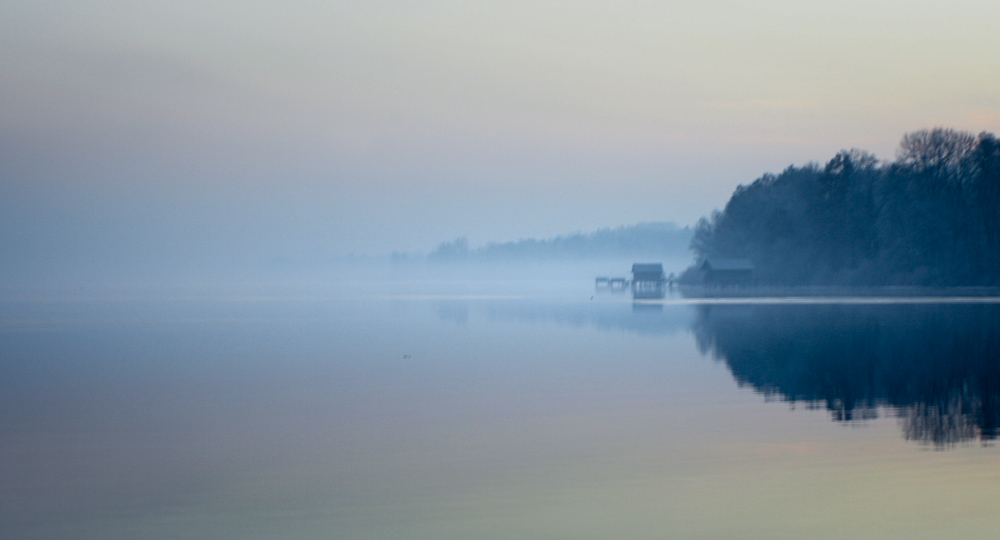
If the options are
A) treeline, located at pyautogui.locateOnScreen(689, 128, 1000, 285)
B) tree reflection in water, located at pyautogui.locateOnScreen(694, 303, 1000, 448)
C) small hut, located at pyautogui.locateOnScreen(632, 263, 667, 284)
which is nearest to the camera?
tree reflection in water, located at pyautogui.locateOnScreen(694, 303, 1000, 448)

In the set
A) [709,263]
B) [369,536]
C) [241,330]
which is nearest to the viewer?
[369,536]

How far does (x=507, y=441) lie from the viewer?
15.7m

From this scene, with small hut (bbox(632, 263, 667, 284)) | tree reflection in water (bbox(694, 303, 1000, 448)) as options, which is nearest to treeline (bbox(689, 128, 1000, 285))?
small hut (bbox(632, 263, 667, 284))

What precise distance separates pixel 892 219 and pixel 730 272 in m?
18.1

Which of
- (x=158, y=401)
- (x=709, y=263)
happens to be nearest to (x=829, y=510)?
(x=158, y=401)

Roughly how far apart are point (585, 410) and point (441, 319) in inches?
1386

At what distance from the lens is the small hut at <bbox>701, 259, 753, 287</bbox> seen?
3939 inches

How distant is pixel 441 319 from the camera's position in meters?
53.7

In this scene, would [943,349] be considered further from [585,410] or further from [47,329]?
[47,329]

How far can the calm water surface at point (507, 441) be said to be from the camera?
10.8 meters

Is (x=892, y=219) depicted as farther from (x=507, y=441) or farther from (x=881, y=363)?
(x=507, y=441)

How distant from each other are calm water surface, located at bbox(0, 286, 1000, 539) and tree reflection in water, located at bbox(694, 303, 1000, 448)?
0.13 meters

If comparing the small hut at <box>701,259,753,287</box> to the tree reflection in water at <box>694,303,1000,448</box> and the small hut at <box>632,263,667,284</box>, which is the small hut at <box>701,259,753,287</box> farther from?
the tree reflection in water at <box>694,303,1000,448</box>

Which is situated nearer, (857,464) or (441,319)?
(857,464)
